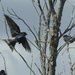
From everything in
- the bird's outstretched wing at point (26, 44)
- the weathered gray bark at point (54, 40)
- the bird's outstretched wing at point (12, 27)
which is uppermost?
→ the bird's outstretched wing at point (12, 27)

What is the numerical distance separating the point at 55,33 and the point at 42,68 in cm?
83

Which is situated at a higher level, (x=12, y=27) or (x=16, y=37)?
(x=12, y=27)

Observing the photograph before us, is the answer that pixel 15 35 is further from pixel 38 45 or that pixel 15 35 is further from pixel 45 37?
pixel 38 45

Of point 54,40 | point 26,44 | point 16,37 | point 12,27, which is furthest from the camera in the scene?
point 12,27

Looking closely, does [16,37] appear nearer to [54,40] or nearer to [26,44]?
[26,44]

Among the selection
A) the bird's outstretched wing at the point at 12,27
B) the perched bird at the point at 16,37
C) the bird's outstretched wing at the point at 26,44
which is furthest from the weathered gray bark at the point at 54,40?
the bird's outstretched wing at the point at 12,27

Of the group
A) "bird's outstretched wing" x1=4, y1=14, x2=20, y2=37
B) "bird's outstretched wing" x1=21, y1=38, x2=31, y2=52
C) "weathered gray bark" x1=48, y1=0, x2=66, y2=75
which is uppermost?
"bird's outstretched wing" x1=4, y1=14, x2=20, y2=37

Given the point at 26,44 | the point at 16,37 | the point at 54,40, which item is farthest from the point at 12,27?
the point at 54,40

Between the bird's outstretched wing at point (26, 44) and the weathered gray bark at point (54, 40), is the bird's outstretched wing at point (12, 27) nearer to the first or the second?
the bird's outstretched wing at point (26, 44)

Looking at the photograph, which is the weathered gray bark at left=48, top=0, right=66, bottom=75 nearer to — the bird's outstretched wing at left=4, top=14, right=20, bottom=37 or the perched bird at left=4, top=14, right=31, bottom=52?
the perched bird at left=4, top=14, right=31, bottom=52

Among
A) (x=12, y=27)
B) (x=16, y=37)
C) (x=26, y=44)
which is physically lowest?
(x=26, y=44)

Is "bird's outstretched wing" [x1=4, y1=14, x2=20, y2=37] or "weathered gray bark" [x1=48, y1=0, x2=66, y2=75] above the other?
"bird's outstretched wing" [x1=4, y1=14, x2=20, y2=37]

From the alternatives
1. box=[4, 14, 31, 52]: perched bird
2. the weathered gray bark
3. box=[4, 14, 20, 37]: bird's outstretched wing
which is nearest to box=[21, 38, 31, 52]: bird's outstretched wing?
box=[4, 14, 31, 52]: perched bird

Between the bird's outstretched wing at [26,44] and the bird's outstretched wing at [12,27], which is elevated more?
the bird's outstretched wing at [12,27]
